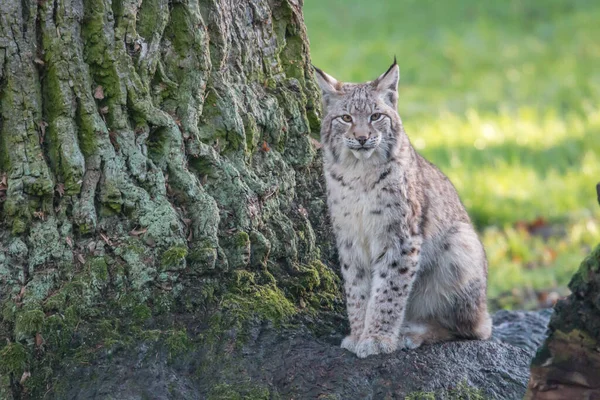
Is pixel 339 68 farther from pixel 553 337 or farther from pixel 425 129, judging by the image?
pixel 553 337

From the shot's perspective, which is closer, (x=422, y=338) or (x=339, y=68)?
(x=422, y=338)

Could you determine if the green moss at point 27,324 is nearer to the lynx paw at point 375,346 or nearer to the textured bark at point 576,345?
the lynx paw at point 375,346

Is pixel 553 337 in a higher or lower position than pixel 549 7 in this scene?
lower

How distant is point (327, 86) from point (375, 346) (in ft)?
4.87

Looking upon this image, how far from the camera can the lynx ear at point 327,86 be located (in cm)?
502

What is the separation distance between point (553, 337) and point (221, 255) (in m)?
1.65

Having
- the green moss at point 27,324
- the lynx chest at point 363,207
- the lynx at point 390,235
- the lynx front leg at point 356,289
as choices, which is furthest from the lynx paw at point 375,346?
the green moss at point 27,324

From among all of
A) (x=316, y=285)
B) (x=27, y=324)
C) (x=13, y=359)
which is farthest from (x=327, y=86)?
A: (x=13, y=359)

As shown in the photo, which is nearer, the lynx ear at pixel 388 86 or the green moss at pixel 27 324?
the green moss at pixel 27 324

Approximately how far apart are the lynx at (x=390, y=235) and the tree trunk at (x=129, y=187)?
0.33 meters

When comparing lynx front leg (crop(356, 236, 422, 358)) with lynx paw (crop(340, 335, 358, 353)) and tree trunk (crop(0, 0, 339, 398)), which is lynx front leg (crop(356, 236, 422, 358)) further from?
tree trunk (crop(0, 0, 339, 398))

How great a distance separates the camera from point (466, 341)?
4777 mm

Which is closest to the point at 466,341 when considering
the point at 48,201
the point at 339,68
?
the point at 48,201

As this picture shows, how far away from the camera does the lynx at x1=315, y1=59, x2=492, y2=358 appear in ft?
15.6
